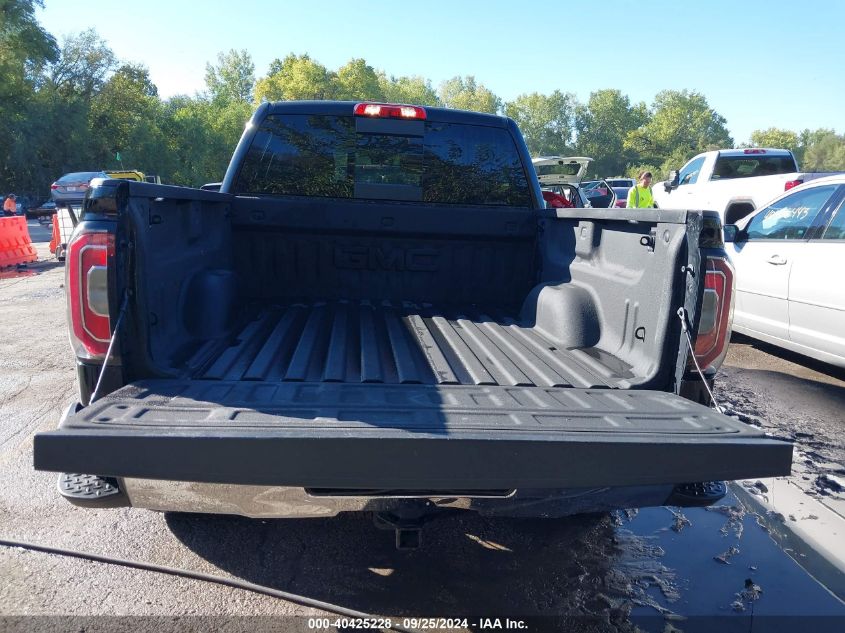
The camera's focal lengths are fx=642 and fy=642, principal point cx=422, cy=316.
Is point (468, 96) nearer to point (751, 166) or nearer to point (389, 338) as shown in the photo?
point (751, 166)

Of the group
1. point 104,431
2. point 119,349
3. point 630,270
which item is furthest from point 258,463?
point 630,270

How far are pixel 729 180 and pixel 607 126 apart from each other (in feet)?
343

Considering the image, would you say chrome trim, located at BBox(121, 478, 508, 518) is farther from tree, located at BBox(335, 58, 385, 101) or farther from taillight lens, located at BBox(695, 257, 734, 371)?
tree, located at BBox(335, 58, 385, 101)

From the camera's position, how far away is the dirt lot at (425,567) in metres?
2.80

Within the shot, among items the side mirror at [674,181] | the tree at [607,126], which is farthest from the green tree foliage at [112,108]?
the side mirror at [674,181]

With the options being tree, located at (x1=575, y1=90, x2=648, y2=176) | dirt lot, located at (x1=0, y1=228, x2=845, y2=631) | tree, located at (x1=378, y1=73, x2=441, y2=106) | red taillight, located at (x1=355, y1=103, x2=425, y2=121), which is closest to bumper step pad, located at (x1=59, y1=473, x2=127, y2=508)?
dirt lot, located at (x1=0, y1=228, x2=845, y2=631)

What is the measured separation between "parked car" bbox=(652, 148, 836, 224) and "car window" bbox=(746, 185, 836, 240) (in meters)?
4.79

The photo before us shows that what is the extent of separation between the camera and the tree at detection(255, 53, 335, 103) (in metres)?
55.8

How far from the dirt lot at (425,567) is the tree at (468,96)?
285 feet


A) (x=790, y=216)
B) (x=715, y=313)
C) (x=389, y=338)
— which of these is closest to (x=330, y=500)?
(x=389, y=338)

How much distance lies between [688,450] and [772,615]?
1.33m

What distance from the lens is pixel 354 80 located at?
59.4 metres

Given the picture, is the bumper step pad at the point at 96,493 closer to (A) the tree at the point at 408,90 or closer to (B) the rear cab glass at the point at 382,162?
(B) the rear cab glass at the point at 382,162

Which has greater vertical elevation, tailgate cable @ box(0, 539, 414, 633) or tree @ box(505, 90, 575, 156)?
tree @ box(505, 90, 575, 156)
